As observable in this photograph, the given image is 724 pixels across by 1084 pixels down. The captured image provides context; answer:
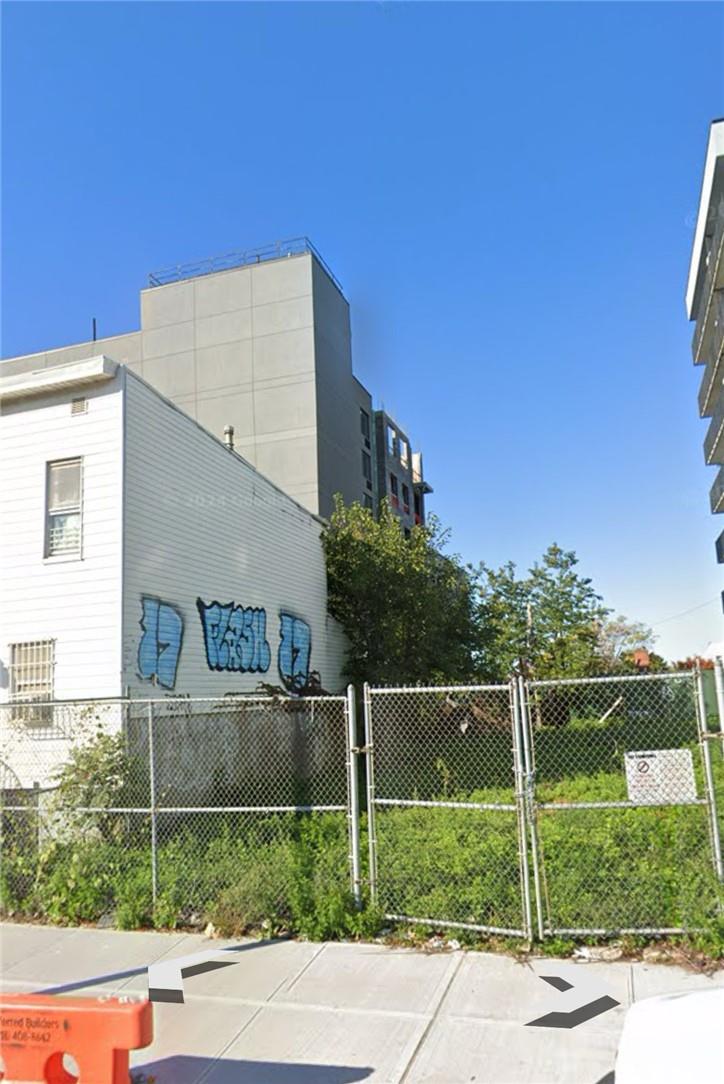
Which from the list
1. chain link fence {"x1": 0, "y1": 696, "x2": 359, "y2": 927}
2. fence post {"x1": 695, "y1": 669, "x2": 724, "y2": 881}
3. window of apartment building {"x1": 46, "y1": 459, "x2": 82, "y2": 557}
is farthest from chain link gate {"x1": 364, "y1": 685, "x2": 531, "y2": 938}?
window of apartment building {"x1": 46, "y1": 459, "x2": 82, "y2": 557}

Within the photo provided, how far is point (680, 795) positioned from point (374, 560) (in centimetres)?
1403

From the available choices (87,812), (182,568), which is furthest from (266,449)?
(87,812)

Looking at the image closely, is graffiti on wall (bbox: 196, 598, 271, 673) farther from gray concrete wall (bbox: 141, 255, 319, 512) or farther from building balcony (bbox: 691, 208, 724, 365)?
building balcony (bbox: 691, 208, 724, 365)

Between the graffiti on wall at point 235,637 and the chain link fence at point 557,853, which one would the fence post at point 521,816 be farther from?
the graffiti on wall at point 235,637

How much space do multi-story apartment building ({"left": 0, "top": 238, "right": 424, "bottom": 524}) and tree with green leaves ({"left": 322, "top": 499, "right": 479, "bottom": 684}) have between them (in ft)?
39.3

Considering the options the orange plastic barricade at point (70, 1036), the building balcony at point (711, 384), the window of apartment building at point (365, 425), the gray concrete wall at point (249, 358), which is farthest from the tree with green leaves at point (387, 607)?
the window of apartment building at point (365, 425)

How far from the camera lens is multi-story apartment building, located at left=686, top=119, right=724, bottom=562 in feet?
80.9

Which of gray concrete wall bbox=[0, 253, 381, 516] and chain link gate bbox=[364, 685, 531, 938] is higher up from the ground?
gray concrete wall bbox=[0, 253, 381, 516]

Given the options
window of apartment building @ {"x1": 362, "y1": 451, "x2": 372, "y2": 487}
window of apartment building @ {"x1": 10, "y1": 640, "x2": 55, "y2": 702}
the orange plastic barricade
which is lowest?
the orange plastic barricade

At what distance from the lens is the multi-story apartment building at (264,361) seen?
32.6m

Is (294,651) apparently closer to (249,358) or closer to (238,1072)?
(238,1072)

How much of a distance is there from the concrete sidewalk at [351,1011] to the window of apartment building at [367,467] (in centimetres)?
3466

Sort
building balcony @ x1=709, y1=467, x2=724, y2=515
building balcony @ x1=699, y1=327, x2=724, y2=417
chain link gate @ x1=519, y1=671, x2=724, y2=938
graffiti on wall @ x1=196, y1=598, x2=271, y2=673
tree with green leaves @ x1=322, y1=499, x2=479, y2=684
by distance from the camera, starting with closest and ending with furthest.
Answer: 1. chain link gate @ x1=519, y1=671, x2=724, y2=938
2. graffiti on wall @ x1=196, y1=598, x2=271, y2=673
3. tree with green leaves @ x1=322, y1=499, x2=479, y2=684
4. building balcony @ x1=699, y1=327, x2=724, y2=417
5. building balcony @ x1=709, y1=467, x2=724, y2=515

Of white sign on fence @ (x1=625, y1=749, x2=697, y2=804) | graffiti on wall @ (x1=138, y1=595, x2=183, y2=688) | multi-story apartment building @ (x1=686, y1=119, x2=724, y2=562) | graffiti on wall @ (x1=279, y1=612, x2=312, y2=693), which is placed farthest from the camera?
multi-story apartment building @ (x1=686, y1=119, x2=724, y2=562)
